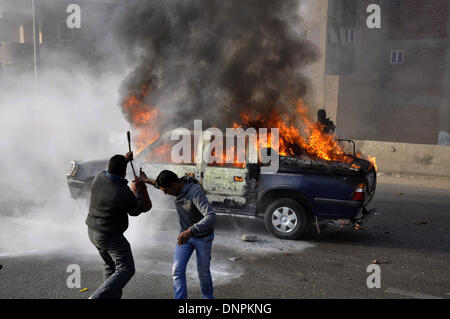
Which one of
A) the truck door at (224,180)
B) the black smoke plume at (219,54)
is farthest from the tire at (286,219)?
the black smoke plume at (219,54)

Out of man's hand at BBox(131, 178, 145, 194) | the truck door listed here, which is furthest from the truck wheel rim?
man's hand at BBox(131, 178, 145, 194)

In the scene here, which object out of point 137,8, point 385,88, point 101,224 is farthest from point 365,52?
point 101,224

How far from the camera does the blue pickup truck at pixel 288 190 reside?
27.5 ft

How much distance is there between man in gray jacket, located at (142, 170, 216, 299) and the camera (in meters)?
5.19

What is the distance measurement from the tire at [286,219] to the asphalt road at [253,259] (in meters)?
0.18

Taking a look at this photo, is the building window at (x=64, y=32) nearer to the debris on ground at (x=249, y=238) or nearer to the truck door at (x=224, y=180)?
the truck door at (x=224, y=180)

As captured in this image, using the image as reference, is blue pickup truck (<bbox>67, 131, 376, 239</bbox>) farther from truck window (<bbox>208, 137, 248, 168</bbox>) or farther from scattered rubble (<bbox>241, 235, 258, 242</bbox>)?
scattered rubble (<bbox>241, 235, 258, 242</bbox>)

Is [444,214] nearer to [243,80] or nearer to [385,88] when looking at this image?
[243,80]

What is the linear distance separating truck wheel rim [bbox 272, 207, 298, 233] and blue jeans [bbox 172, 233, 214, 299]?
3521 mm

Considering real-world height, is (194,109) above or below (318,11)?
below

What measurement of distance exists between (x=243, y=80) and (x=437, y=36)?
17.0m

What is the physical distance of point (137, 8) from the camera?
14.3 m

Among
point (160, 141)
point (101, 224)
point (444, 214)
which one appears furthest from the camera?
point (444, 214)

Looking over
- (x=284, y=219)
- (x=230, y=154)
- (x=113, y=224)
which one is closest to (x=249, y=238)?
(x=284, y=219)
